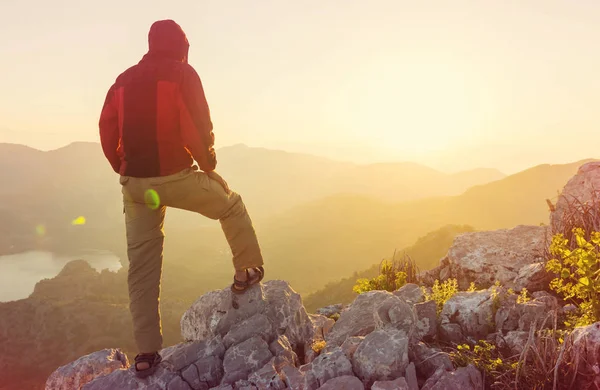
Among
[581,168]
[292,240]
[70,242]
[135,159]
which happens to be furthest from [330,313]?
[70,242]

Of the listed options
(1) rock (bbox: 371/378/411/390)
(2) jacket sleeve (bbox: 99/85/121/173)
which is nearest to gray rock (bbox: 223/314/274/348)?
(1) rock (bbox: 371/378/411/390)

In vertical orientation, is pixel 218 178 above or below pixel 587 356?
above

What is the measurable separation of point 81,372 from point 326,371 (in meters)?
3.28

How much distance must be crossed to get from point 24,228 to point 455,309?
23633 centimetres

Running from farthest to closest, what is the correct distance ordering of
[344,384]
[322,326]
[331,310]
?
1. [331,310]
2. [322,326]
3. [344,384]

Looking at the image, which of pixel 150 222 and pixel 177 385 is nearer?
pixel 177 385

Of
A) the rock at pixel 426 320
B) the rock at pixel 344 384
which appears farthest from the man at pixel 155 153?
the rock at pixel 426 320

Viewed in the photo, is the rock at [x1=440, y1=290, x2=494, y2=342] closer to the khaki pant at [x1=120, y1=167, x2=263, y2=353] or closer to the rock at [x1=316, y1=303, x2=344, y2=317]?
the rock at [x1=316, y1=303, x2=344, y2=317]

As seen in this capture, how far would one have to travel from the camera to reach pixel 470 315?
15.5 ft

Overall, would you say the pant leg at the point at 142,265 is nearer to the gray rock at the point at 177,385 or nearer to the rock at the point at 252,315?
the gray rock at the point at 177,385

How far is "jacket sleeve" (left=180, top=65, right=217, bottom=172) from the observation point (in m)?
3.93

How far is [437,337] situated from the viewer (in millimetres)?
4699

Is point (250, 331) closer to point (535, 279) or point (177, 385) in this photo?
point (177, 385)

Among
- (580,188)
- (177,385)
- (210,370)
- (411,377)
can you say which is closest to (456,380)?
(411,377)
